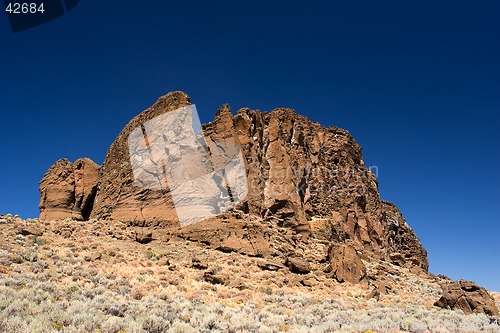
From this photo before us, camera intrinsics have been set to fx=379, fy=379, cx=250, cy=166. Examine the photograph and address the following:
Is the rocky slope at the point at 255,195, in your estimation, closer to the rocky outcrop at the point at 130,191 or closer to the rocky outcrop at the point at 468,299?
the rocky outcrop at the point at 130,191

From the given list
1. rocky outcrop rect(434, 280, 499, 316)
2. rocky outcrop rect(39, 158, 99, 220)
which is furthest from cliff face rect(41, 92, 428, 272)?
rocky outcrop rect(434, 280, 499, 316)

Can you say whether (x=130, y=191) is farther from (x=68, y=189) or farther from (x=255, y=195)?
(x=255, y=195)

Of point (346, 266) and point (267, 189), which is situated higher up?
point (267, 189)

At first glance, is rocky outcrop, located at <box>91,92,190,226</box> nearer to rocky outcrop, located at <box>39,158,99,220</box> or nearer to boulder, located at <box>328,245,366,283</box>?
rocky outcrop, located at <box>39,158,99,220</box>

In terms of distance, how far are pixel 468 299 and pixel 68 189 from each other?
3495cm

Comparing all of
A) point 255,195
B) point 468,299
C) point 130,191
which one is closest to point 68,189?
point 130,191

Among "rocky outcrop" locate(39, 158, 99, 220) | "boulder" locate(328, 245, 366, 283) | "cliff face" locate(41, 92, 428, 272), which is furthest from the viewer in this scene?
"rocky outcrop" locate(39, 158, 99, 220)

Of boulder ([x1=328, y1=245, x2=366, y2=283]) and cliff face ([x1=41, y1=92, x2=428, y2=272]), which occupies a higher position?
cliff face ([x1=41, y1=92, x2=428, y2=272])

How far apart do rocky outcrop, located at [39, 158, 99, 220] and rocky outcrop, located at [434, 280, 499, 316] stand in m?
31.4

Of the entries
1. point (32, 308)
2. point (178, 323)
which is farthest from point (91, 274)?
point (178, 323)

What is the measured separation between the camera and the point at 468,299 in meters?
21.4

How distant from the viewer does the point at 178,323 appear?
11648 mm

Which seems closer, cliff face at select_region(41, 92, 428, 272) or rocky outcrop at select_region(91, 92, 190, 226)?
cliff face at select_region(41, 92, 428, 272)

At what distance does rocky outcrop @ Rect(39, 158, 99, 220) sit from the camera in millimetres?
36531
